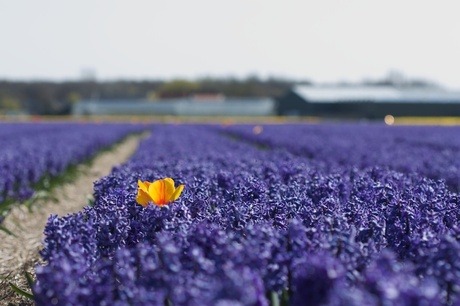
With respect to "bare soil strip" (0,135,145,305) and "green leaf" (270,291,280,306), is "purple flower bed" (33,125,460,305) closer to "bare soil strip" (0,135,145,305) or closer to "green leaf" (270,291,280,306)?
"green leaf" (270,291,280,306)

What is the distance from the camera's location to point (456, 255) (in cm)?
272

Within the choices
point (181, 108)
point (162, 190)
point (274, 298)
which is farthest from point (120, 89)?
point (274, 298)

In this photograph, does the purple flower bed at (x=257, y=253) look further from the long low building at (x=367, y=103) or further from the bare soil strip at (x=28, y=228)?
the long low building at (x=367, y=103)

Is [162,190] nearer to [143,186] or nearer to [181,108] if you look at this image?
[143,186]

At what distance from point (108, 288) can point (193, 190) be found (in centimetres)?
259

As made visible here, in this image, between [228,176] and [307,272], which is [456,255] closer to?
[307,272]

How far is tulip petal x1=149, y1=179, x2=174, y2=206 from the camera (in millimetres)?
4434

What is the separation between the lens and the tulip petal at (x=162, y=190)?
443 centimetres

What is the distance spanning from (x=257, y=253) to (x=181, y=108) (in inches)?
3081

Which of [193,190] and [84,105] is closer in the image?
[193,190]

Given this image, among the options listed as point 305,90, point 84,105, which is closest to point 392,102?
point 305,90

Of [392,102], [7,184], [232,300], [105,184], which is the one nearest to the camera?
[232,300]

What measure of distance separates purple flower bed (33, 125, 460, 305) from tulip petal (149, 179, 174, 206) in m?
0.18

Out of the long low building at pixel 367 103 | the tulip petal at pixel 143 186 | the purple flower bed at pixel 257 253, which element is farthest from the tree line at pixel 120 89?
the purple flower bed at pixel 257 253
